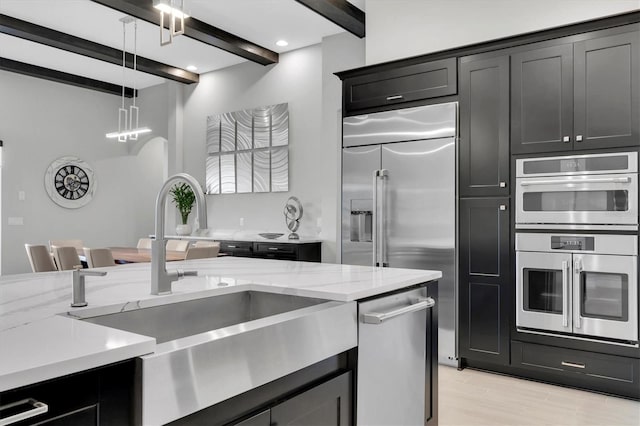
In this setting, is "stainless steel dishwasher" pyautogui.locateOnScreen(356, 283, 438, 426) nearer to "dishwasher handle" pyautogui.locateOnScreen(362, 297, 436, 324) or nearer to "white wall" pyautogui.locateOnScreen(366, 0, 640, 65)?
"dishwasher handle" pyautogui.locateOnScreen(362, 297, 436, 324)

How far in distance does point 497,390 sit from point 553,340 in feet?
1.72

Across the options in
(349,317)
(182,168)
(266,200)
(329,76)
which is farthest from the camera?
(182,168)

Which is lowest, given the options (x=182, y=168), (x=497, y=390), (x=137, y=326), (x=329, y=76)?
(x=497, y=390)

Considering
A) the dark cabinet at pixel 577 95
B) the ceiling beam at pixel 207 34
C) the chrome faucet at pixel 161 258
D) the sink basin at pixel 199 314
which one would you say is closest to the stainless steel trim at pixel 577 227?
the dark cabinet at pixel 577 95

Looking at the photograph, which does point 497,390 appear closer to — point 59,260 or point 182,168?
point 59,260

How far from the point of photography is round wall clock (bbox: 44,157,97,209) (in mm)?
7316

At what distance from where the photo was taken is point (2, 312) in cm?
131

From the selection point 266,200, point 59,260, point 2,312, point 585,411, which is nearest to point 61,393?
point 2,312

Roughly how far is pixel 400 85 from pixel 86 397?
3.58m

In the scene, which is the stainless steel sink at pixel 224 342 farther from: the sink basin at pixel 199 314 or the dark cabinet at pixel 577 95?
the dark cabinet at pixel 577 95

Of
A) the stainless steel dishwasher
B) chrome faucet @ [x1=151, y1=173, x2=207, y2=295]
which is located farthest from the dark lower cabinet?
the stainless steel dishwasher

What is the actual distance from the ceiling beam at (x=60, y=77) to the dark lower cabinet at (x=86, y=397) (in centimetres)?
711

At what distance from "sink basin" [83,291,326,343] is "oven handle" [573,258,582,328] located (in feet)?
7.14

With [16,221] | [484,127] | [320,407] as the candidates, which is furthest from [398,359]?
[16,221]
